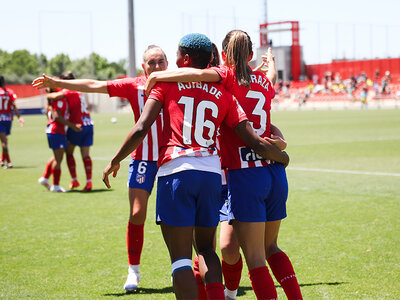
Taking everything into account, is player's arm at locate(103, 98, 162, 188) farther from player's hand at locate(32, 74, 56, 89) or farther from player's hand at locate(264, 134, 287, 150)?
player's hand at locate(32, 74, 56, 89)

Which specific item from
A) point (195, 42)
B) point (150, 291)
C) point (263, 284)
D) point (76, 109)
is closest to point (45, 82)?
point (195, 42)

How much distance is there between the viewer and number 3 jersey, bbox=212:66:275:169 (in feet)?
13.2

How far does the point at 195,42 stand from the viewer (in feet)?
12.5

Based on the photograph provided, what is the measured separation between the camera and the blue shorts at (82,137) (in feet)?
37.5

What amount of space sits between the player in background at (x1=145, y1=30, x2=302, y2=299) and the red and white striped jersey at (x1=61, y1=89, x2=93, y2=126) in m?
7.53

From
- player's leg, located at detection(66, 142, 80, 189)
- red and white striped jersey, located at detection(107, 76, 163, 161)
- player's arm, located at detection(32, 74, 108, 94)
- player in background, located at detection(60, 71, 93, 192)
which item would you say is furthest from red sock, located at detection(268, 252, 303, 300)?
player's leg, located at detection(66, 142, 80, 189)

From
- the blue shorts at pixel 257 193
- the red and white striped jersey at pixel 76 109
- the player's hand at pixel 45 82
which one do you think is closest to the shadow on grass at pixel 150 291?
the blue shorts at pixel 257 193

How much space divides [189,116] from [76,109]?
26.0 feet

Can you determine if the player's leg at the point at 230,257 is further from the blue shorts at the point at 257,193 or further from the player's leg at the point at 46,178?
the player's leg at the point at 46,178

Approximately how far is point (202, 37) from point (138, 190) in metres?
2.10

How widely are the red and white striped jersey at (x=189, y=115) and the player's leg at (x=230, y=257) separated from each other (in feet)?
2.93

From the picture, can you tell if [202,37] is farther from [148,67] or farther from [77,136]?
[77,136]

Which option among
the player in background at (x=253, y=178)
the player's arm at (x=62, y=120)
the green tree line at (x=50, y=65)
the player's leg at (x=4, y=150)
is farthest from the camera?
the green tree line at (x=50, y=65)

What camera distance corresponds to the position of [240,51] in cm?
403
